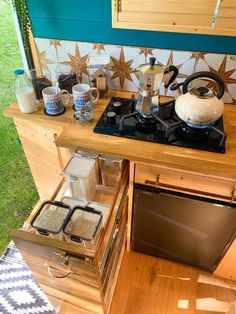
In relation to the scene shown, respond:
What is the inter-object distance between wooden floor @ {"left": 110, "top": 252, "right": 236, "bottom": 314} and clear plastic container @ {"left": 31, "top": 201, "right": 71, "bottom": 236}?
0.80m

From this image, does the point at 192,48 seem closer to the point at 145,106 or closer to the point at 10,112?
the point at 145,106

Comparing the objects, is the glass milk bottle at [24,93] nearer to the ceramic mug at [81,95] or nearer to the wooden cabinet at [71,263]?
the ceramic mug at [81,95]

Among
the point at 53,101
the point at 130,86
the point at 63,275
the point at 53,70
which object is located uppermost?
the point at 53,70

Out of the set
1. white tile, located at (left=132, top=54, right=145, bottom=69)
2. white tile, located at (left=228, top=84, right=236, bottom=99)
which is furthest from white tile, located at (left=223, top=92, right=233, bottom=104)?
white tile, located at (left=132, top=54, right=145, bottom=69)

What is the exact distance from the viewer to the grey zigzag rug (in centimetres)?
134

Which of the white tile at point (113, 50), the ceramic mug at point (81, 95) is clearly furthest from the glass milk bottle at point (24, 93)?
the white tile at point (113, 50)

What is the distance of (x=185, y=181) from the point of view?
1.00 metres

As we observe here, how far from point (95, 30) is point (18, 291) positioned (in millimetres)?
1468

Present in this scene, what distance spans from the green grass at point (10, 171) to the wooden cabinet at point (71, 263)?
0.83 meters

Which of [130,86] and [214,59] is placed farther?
[130,86]

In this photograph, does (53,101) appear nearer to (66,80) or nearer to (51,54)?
(66,80)

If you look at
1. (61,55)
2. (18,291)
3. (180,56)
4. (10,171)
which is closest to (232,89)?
Answer: (180,56)

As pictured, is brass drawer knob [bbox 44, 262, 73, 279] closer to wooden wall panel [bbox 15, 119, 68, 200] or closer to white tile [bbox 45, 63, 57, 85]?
wooden wall panel [bbox 15, 119, 68, 200]

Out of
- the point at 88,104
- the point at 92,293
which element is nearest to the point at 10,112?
the point at 88,104
